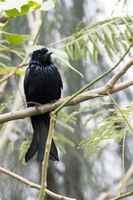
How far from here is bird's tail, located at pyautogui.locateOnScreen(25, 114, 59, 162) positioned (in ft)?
7.32

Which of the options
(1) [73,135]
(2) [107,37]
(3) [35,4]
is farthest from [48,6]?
(1) [73,135]

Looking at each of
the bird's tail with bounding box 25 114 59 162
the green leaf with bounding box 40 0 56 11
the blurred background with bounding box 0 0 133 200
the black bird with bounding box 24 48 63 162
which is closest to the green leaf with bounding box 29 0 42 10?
the green leaf with bounding box 40 0 56 11

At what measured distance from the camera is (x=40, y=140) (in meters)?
2.41

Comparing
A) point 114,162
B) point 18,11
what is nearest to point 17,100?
point 114,162

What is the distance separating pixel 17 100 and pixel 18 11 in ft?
5.21

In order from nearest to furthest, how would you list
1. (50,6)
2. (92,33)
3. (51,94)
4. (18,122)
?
1. (50,6)
2. (92,33)
3. (51,94)
4. (18,122)

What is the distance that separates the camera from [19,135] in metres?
3.28

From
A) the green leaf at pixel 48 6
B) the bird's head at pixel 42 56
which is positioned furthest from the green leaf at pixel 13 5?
the bird's head at pixel 42 56

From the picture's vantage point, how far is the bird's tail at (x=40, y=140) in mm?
2230

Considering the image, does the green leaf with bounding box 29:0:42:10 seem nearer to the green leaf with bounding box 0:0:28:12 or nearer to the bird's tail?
the green leaf with bounding box 0:0:28:12

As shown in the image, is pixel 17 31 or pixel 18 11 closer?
pixel 18 11

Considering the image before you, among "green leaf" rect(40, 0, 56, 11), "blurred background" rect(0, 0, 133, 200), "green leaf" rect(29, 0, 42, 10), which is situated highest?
"green leaf" rect(29, 0, 42, 10)

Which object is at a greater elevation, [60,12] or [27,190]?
[60,12]

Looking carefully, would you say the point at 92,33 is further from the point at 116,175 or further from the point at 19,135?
the point at 116,175
